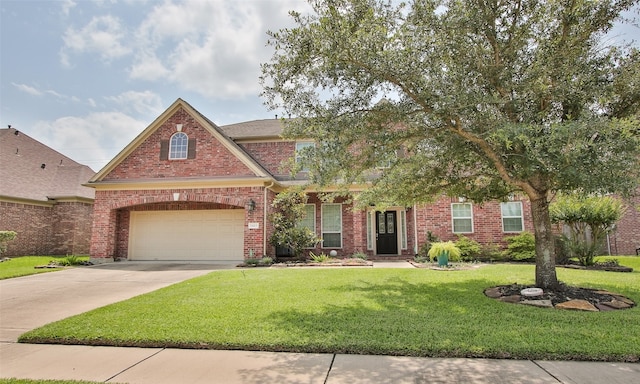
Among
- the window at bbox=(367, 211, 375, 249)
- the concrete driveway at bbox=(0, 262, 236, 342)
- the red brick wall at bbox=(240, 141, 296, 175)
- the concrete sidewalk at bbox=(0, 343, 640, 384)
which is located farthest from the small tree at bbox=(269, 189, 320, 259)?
the concrete sidewalk at bbox=(0, 343, 640, 384)

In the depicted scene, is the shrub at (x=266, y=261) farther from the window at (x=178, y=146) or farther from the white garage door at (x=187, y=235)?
the window at (x=178, y=146)

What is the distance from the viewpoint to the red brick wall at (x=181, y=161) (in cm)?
1460

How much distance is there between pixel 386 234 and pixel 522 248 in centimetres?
537

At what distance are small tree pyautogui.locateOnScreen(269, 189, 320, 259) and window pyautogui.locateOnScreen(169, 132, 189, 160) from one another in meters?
4.51

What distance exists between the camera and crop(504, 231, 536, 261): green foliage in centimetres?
1345

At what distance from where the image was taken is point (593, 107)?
6621 millimetres

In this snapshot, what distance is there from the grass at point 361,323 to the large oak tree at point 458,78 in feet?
6.66

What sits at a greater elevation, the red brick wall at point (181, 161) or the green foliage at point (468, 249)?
the red brick wall at point (181, 161)

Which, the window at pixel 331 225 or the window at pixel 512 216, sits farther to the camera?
the window at pixel 331 225

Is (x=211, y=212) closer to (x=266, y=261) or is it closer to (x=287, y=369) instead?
(x=266, y=261)

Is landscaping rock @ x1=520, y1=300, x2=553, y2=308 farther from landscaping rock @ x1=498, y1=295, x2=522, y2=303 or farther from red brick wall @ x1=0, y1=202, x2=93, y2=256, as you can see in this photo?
red brick wall @ x1=0, y1=202, x2=93, y2=256

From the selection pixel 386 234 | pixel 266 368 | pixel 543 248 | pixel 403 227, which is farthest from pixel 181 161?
pixel 543 248

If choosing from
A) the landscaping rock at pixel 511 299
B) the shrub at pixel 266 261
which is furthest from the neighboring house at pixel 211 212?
the landscaping rock at pixel 511 299

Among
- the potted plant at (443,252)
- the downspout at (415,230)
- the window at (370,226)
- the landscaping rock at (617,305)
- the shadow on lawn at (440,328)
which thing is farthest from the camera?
the window at (370,226)
